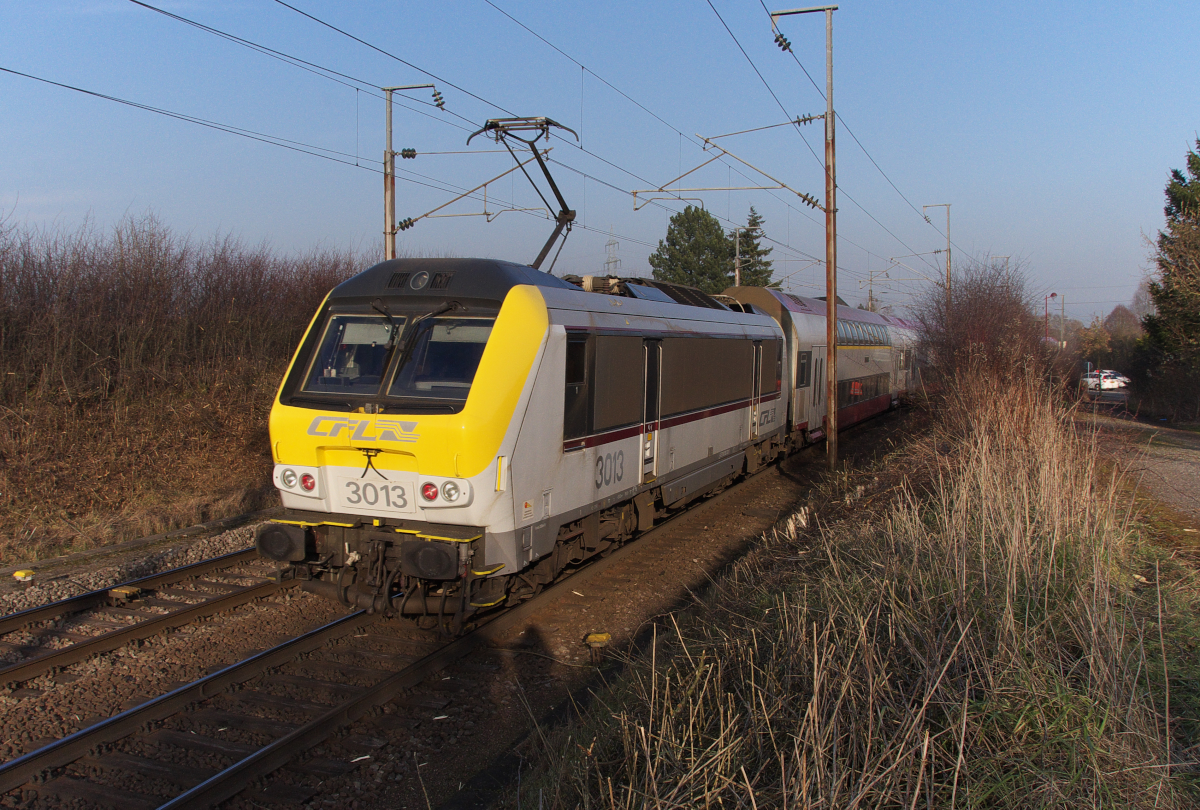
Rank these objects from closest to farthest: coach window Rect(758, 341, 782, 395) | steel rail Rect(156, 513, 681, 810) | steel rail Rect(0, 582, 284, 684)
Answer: steel rail Rect(156, 513, 681, 810) → steel rail Rect(0, 582, 284, 684) → coach window Rect(758, 341, 782, 395)

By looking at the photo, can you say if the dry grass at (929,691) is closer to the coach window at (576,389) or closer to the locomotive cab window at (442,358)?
the coach window at (576,389)

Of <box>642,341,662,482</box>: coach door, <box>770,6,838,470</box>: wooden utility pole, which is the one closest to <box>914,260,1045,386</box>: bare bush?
<box>770,6,838,470</box>: wooden utility pole

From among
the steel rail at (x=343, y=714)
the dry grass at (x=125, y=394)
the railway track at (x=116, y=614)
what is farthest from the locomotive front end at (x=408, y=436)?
the dry grass at (x=125, y=394)

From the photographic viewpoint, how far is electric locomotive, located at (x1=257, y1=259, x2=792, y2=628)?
18.6 feet

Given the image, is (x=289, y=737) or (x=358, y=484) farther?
(x=358, y=484)

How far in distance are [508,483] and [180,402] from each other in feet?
32.9

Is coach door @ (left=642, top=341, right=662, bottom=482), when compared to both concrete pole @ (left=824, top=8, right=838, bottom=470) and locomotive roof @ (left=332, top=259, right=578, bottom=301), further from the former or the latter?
concrete pole @ (left=824, top=8, right=838, bottom=470)

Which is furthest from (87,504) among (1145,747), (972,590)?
(1145,747)

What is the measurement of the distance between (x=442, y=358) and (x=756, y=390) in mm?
7779

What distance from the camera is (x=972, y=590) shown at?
457 centimetres

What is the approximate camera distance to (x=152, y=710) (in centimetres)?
485

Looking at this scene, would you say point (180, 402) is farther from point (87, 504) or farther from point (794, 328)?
point (794, 328)

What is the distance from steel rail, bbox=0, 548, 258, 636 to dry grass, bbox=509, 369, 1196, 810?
469cm

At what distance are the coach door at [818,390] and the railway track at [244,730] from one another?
40.5 ft
